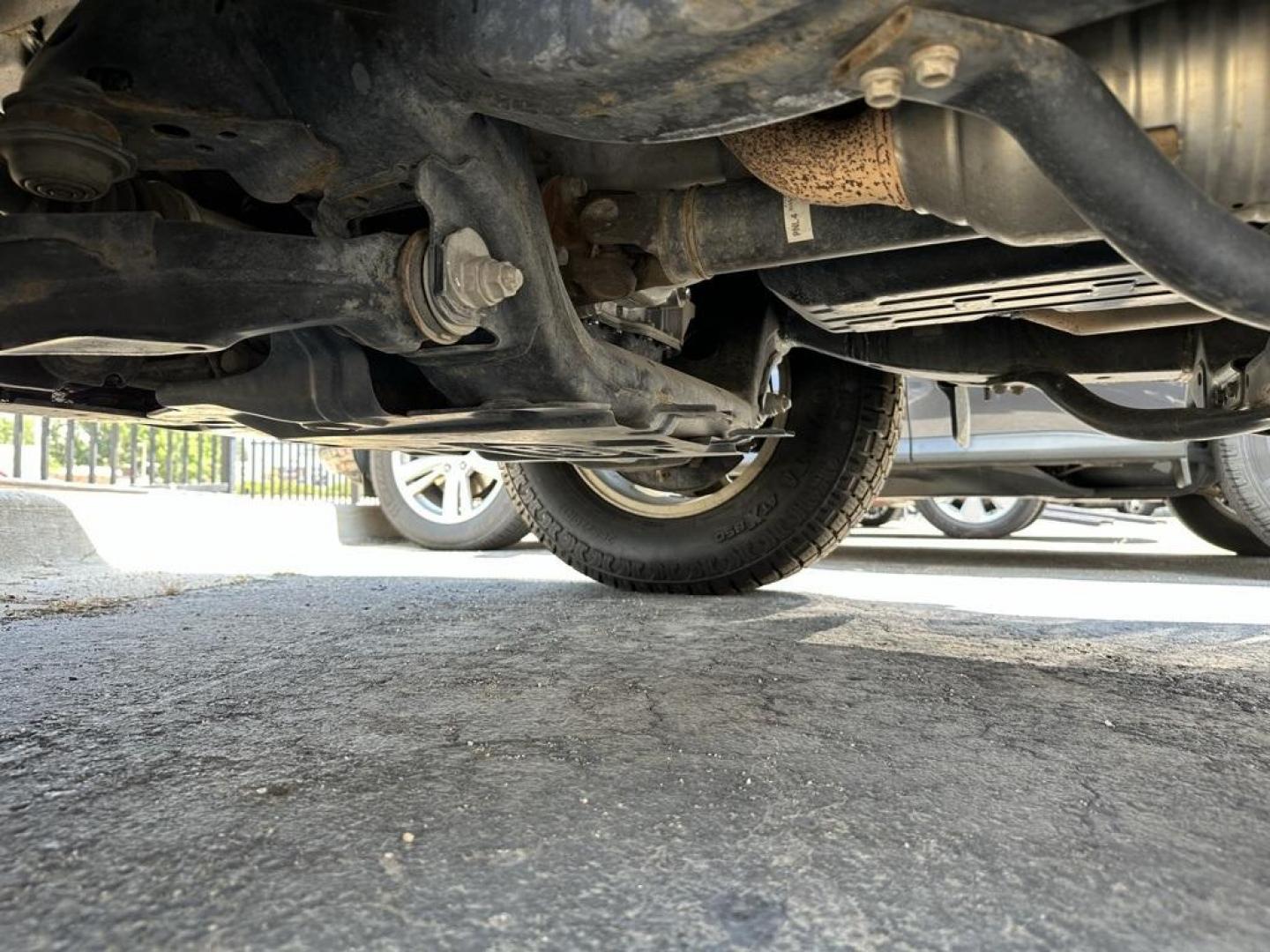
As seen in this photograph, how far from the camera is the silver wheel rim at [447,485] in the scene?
4.10 metres

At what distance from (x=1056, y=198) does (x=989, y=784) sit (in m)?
0.57

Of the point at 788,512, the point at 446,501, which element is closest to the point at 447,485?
the point at 446,501

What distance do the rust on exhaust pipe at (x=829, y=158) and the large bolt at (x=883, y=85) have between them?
17cm

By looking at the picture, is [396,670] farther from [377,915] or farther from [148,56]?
[148,56]

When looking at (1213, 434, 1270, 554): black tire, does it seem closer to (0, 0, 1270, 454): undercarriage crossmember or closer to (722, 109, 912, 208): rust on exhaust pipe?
(0, 0, 1270, 454): undercarriage crossmember

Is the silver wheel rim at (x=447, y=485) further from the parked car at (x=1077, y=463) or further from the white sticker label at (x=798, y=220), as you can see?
the white sticker label at (x=798, y=220)

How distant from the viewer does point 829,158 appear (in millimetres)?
834

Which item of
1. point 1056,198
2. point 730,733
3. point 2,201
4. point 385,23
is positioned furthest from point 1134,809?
point 2,201

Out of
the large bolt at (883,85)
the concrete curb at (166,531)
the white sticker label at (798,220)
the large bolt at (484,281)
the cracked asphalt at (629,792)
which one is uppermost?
the white sticker label at (798,220)

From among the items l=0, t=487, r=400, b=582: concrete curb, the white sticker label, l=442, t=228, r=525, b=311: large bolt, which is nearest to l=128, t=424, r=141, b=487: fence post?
l=0, t=487, r=400, b=582: concrete curb

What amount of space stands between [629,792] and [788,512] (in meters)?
1.33

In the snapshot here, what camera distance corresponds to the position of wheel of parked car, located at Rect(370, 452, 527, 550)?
4020 millimetres

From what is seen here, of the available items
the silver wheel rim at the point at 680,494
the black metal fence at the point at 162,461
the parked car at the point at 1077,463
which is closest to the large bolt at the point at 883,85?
→ the silver wheel rim at the point at 680,494

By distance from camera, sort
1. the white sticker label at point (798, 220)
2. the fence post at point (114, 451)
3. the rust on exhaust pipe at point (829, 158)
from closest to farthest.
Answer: the rust on exhaust pipe at point (829, 158) < the white sticker label at point (798, 220) < the fence post at point (114, 451)
